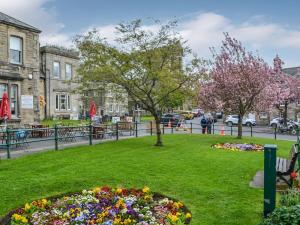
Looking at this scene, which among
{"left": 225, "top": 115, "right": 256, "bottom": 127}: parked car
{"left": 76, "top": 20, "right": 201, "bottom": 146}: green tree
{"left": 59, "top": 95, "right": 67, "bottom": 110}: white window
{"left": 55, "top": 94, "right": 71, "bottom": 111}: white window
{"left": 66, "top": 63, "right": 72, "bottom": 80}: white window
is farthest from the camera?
{"left": 225, "top": 115, "right": 256, "bottom": 127}: parked car

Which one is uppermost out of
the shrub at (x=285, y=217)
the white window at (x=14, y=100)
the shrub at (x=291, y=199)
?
the white window at (x=14, y=100)

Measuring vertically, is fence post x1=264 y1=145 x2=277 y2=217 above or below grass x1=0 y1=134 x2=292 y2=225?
above

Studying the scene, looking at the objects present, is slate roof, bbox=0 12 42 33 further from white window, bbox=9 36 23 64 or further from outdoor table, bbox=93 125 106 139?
outdoor table, bbox=93 125 106 139

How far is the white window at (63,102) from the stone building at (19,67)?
16.5m

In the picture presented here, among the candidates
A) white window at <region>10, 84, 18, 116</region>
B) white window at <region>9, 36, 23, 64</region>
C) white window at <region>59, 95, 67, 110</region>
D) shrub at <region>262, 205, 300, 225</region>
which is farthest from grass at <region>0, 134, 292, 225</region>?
white window at <region>59, 95, 67, 110</region>

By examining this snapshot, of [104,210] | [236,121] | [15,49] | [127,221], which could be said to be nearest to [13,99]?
[15,49]

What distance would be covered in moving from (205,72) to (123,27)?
15.8 ft

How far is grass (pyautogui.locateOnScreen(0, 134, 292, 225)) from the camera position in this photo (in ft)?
24.3

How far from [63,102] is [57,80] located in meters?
2.98

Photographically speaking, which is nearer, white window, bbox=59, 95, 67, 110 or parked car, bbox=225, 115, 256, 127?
white window, bbox=59, 95, 67, 110

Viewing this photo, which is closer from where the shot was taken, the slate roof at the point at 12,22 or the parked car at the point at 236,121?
the slate roof at the point at 12,22

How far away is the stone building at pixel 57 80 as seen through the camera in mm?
43000

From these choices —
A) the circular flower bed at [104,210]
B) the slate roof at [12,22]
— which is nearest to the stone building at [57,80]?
the slate roof at [12,22]

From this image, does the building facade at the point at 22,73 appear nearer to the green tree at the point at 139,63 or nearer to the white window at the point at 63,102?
the green tree at the point at 139,63
